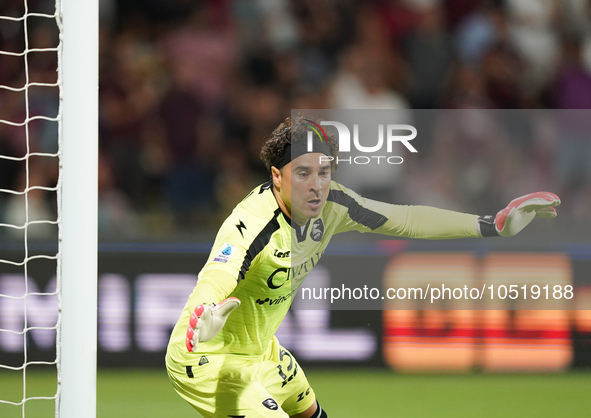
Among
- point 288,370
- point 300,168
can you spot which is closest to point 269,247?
point 300,168

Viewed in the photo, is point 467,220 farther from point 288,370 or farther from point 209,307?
point 209,307

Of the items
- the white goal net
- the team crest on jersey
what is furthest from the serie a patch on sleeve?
the team crest on jersey

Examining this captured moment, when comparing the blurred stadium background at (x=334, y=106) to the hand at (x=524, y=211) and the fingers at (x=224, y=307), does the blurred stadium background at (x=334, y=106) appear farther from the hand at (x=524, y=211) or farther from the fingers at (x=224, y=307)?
the fingers at (x=224, y=307)

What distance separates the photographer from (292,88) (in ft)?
23.0

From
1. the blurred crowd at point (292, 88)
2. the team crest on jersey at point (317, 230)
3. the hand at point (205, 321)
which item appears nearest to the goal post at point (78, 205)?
the hand at point (205, 321)

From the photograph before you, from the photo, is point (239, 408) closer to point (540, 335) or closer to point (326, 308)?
point (326, 308)

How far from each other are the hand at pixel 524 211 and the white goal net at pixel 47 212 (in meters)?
2.12

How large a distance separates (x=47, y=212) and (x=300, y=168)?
3830mm

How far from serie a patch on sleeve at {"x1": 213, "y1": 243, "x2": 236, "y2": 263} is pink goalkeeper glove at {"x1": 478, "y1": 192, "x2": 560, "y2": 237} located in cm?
148

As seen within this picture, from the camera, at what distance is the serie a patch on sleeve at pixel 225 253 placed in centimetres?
309

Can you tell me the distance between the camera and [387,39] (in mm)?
7258

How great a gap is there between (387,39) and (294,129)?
405 centimetres

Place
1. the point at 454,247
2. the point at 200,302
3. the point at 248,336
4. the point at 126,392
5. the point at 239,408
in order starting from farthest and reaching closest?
the point at 454,247
the point at 126,392
the point at 248,336
the point at 239,408
the point at 200,302

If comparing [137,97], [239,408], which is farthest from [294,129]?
[137,97]
